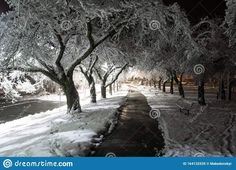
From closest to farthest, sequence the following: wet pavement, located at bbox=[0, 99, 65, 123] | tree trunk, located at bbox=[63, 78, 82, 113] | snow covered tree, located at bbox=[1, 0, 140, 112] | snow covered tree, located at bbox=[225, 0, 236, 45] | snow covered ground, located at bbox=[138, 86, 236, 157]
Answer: snow covered ground, located at bbox=[138, 86, 236, 157] → snow covered tree, located at bbox=[225, 0, 236, 45] → snow covered tree, located at bbox=[1, 0, 140, 112] → tree trunk, located at bbox=[63, 78, 82, 113] → wet pavement, located at bbox=[0, 99, 65, 123]

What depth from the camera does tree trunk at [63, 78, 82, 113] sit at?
20.5 meters

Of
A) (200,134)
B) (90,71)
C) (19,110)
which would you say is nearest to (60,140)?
(200,134)

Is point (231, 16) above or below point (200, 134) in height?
above

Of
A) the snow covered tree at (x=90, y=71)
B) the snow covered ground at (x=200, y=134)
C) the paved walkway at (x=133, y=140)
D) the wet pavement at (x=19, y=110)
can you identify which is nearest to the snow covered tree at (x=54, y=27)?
the paved walkway at (x=133, y=140)

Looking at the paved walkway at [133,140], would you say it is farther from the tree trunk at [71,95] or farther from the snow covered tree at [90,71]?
the snow covered tree at [90,71]

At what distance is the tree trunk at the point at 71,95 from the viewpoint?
20547mm

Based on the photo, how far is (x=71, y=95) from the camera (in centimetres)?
2070

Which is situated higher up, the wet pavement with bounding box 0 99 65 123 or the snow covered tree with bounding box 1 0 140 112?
the snow covered tree with bounding box 1 0 140 112

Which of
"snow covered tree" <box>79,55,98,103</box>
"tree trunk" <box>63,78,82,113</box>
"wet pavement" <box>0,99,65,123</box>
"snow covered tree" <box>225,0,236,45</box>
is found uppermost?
"snow covered tree" <box>225,0,236,45</box>

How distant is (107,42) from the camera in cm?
2188

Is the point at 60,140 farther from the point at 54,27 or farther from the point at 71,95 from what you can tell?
the point at 71,95

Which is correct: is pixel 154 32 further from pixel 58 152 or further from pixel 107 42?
pixel 58 152

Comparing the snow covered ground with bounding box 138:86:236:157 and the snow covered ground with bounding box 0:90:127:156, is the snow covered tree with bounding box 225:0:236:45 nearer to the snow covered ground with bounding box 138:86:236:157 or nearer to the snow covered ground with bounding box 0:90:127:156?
the snow covered ground with bounding box 138:86:236:157

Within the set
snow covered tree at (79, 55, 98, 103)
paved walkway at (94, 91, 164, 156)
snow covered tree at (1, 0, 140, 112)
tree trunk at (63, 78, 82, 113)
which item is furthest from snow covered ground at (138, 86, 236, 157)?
snow covered tree at (79, 55, 98, 103)
